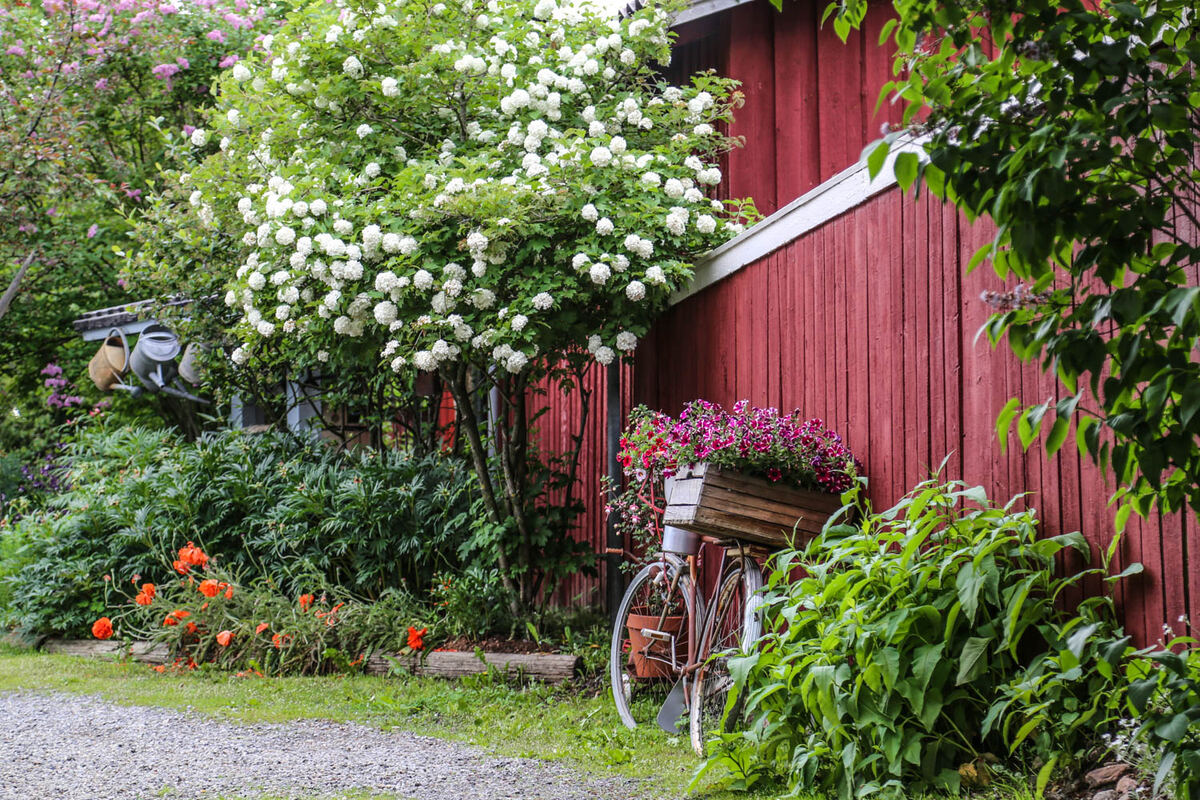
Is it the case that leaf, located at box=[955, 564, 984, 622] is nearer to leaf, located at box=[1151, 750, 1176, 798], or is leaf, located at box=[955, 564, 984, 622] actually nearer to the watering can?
leaf, located at box=[1151, 750, 1176, 798]

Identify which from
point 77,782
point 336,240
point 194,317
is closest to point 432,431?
point 194,317

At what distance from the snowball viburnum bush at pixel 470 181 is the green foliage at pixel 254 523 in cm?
111

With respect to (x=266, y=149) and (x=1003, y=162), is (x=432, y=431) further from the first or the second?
(x=1003, y=162)

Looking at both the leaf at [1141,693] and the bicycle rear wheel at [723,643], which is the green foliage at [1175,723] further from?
the bicycle rear wheel at [723,643]

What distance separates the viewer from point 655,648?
512 centimetres

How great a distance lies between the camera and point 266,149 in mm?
7207

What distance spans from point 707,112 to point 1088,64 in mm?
5098

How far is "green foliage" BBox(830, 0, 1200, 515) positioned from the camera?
1.85m

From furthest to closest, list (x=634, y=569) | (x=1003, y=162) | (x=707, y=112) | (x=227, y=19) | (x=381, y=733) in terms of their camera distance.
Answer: (x=227, y=19), (x=707, y=112), (x=634, y=569), (x=381, y=733), (x=1003, y=162)

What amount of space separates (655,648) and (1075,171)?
361cm

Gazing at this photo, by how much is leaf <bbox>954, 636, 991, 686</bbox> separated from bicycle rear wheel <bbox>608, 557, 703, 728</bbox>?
181cm

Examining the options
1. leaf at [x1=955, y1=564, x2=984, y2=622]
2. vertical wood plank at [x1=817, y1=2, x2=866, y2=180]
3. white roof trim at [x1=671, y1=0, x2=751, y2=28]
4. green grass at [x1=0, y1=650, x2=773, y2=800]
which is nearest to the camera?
leaf at [x1=955, y1=564, x2=984, y2=622]

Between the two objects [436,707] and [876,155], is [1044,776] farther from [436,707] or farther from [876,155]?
[436,707]

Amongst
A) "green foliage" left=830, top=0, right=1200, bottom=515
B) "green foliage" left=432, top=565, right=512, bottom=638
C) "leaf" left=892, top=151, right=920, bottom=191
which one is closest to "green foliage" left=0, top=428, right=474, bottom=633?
"green foliage" left=432, top=565, right=512, bottom=638
